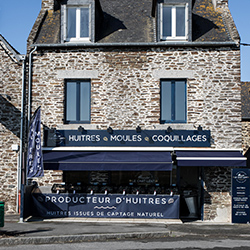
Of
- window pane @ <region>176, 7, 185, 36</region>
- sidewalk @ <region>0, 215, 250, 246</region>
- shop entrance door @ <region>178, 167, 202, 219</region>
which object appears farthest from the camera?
window pane @ <region>176, 7, 185, 36</region>

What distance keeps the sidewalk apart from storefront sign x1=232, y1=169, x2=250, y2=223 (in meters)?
0.44

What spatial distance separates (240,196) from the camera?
15.8 metres

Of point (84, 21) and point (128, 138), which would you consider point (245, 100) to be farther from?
point (84, 21)

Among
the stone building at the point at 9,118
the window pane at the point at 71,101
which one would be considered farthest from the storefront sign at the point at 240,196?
the stone building at the point at 9,118

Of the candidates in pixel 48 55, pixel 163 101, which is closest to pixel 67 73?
pixel 48 55

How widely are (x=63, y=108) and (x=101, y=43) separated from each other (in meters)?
3.07

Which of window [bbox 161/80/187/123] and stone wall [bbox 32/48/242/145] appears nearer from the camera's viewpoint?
stone wall [bbox 32/48/242/145]

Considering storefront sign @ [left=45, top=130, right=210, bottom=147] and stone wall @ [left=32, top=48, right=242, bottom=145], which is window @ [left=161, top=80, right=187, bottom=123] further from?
storefront sign @ [left=45, top=130, right=210, bottom=147]

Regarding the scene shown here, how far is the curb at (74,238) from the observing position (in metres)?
11.4

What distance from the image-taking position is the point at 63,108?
17047mm

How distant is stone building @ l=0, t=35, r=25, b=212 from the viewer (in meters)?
17.0

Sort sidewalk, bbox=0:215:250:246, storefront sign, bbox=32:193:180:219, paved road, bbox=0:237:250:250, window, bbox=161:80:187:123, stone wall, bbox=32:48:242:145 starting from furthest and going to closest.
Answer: window, bbox=161:80:187:123 → stone wall, bbox=32:48:242:145 → storefront sign, bbox=32:193:180:219 → sidewalk, bbox=0:215:250:246 → paved road, bbox=0:237:250:250

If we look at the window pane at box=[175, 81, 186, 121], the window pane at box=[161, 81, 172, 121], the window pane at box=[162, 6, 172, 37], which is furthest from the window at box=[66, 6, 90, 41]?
the window pane at box=[175, 81, 186, 121]

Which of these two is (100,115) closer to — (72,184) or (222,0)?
(72,184)
